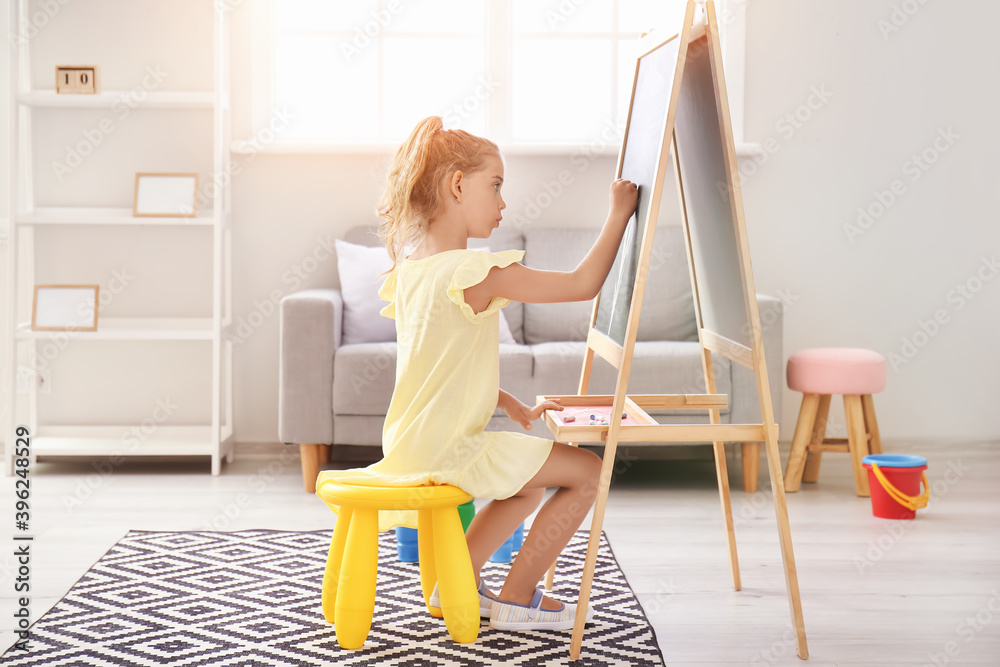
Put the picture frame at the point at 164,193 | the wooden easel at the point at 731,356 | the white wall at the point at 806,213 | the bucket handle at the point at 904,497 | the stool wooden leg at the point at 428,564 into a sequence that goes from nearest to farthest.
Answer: the wooden easel at the point at 731,356 < the stool wooden leg at the point at 428,564 < the bucket handle at the point at 904,497 < the picture frame at the point at 164,193 < the white wall at the point at 806,213

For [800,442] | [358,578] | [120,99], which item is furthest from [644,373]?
[120,99]

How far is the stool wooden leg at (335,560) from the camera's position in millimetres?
1631

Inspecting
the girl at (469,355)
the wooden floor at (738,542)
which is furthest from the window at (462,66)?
the girl at (469,355)

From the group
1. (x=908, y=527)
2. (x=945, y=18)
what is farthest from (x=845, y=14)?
(x=908, y=527)

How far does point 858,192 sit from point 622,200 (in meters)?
2.14

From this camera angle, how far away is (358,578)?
1.56 m

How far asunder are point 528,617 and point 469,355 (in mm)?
494

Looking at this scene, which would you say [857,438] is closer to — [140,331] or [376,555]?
[376,555]

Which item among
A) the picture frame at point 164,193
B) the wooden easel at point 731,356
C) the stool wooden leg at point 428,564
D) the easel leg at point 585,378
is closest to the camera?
the wooden easel at point 731,356

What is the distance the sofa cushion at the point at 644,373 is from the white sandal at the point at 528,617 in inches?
46.3

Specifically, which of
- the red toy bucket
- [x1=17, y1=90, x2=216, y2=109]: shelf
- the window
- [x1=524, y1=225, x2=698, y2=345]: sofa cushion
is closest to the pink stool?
the red toy bucket

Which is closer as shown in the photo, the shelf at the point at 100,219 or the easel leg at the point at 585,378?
the easel leg at the point at 585,378

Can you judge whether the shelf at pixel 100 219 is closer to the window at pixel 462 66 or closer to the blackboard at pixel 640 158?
the window at pixel 462 66

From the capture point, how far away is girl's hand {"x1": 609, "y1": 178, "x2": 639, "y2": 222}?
1653 millimetres
